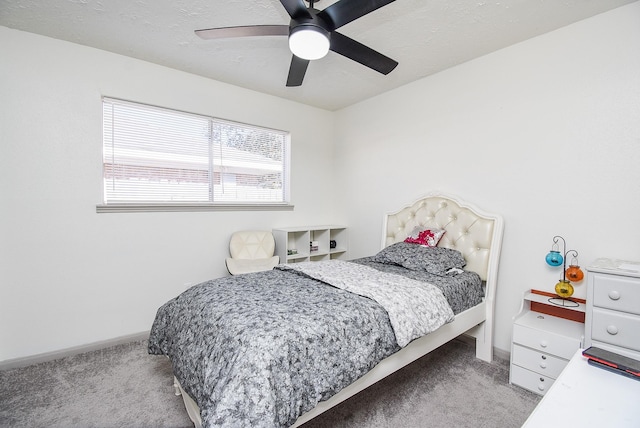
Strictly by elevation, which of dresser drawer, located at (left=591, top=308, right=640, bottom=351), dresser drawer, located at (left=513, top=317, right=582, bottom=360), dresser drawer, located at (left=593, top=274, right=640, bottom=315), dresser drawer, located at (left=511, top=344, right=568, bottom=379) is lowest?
dresser drawer, located at (left=511, top=344, right=568, bottom=379)

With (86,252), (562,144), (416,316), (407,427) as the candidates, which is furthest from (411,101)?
(86,252)

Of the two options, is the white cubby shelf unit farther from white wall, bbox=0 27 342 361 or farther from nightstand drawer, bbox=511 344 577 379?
nightstand drawer, bbox=511 344 577 379

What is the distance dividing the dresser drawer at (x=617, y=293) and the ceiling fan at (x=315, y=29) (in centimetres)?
188

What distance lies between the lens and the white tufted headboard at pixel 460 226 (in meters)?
2.39

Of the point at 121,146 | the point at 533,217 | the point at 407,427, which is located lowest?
the point at 407,427

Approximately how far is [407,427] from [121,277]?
8.32ft

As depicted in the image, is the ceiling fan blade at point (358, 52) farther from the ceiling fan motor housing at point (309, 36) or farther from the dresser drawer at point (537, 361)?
the dresser drawer at point (537, 361)

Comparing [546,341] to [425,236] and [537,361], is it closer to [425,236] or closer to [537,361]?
[537,361]

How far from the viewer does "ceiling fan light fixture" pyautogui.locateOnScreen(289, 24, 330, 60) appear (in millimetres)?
1562

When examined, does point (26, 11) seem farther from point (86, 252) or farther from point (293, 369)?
point (293, 369)

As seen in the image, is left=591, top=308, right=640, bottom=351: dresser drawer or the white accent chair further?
the white accent chair

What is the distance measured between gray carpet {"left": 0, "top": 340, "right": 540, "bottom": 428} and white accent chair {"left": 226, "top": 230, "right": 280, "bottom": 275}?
1.01m

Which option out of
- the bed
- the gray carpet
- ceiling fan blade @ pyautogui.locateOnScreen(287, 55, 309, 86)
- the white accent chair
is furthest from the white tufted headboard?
ceiling fan blade @ pyautogui.locateOnScreen(287, 55, 309, 86)

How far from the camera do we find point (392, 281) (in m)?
1.97
